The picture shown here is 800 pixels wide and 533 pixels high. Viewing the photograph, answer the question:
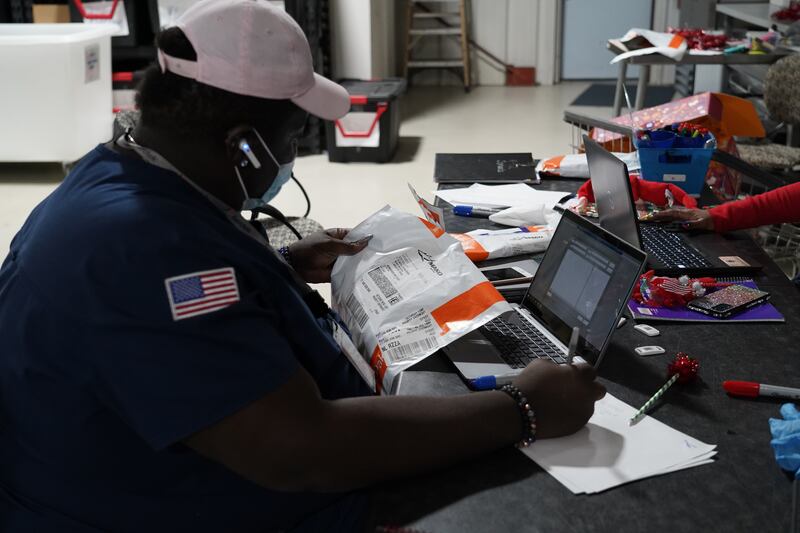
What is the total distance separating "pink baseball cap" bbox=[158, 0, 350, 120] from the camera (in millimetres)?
1048

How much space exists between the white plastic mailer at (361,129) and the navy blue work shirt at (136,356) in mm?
4331

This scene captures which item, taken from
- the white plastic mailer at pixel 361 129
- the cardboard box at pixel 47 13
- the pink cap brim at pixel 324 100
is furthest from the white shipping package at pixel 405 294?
the cardboard box at pixel 47 13

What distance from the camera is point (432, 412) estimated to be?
1070 millimetres

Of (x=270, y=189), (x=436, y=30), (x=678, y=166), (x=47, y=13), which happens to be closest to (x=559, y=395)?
(x=270, y=189)

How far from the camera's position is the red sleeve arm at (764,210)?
6.51ft

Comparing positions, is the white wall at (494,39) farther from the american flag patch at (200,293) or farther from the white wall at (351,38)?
the american flag patch at (200,293)

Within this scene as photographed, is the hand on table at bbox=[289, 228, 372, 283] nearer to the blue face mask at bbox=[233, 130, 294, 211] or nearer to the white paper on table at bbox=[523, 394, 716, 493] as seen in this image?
the blue face mask at bbox=[233, 130, 294, 211]

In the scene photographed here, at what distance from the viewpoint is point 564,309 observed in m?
1.44

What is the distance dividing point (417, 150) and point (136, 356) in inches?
197

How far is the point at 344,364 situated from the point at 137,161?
405 millimetres

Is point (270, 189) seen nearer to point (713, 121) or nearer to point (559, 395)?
point (559, 395)

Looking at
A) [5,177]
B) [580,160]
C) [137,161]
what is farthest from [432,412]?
[5,177]

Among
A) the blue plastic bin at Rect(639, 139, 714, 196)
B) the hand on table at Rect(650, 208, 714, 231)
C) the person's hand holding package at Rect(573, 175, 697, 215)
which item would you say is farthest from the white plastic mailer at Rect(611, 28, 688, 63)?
the hand on table at Rect(650, 208, 714, 231)

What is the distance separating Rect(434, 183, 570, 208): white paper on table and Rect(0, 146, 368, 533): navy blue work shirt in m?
1.19
